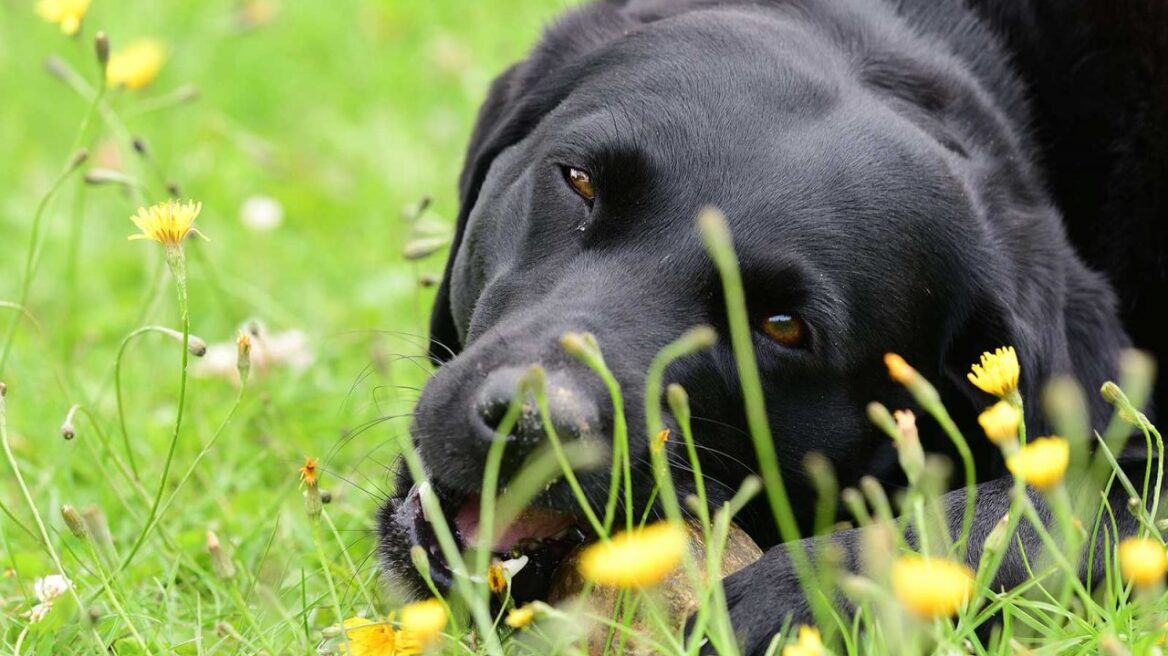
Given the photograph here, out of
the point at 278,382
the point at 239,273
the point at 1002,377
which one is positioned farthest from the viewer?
the point at 239,273

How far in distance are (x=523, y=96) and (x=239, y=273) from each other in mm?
1725

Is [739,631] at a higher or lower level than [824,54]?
lower

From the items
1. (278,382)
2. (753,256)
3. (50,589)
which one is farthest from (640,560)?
(278,382)

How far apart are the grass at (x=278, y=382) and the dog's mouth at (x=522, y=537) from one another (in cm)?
6

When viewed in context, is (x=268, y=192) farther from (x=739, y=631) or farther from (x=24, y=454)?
(x=739, y=631)

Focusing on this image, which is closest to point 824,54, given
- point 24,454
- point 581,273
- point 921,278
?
point 921,278

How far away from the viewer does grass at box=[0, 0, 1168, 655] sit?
1.88 metres

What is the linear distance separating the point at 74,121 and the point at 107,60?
284 centimetres

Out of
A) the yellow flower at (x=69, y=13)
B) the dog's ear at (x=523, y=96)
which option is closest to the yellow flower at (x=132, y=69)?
the yellow flower at (x=69, y=13)

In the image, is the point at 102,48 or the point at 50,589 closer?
the point at 50,589

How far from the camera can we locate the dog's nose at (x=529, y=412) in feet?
6.45

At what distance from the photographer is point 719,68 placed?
102 inches

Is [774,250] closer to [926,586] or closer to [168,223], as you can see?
[168,223]

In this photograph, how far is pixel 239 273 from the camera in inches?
173
